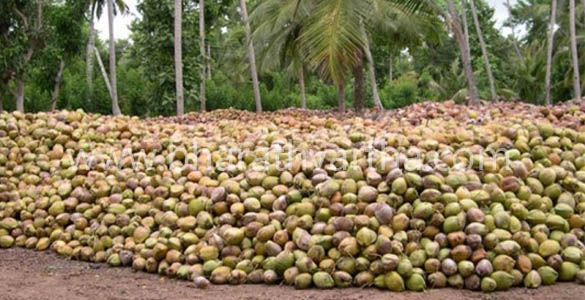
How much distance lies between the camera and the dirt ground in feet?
9.69

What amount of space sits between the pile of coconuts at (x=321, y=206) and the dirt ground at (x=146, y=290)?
2.6 inches

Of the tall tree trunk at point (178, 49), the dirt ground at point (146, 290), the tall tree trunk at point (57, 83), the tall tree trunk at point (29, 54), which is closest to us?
the dirt ground at point (146, 290)

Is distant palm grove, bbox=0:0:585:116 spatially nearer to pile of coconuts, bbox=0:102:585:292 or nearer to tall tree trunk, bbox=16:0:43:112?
tall tree trunk, bbox=16:0:43:112

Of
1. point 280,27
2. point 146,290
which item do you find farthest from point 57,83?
point 146,290

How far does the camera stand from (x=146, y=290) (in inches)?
123

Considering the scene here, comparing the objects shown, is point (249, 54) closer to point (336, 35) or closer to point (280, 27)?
point (280, 27)

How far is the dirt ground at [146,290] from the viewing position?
2953mm

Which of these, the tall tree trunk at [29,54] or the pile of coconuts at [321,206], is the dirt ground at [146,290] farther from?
the tall tree trunk at [29,54]

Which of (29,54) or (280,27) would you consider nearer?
(280,27)

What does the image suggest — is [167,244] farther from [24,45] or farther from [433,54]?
[433,54]

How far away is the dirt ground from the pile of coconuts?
7 centimetres

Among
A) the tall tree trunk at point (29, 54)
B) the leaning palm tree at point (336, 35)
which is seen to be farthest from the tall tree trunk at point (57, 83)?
the leaning palm tree at point (336, 35)

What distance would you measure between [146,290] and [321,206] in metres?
1.04

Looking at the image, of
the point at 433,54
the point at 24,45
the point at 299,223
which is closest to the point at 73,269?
the point at 299,223
